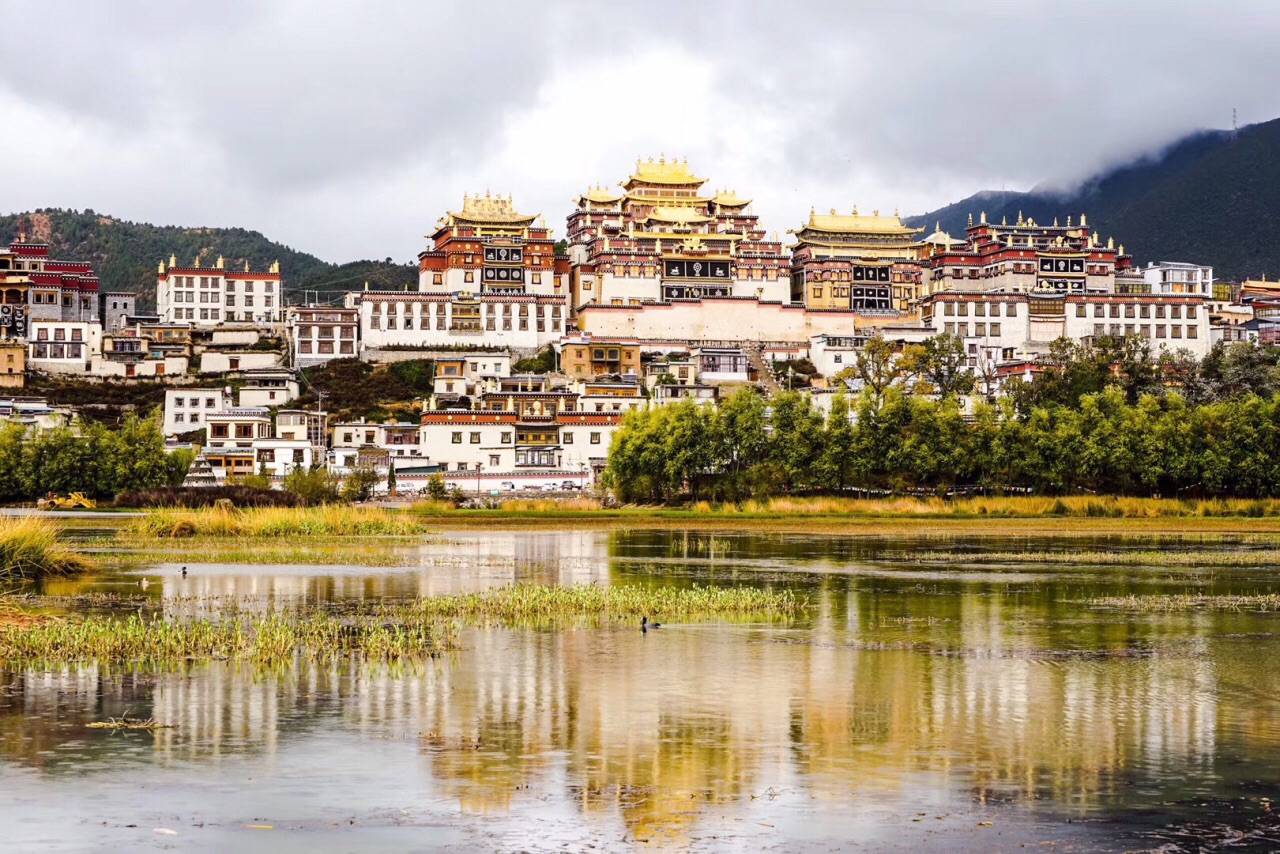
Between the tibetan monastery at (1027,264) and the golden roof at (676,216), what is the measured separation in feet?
65.9

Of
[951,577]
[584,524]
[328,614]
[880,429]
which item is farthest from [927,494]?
[328,614]

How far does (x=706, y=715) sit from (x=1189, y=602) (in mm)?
17077

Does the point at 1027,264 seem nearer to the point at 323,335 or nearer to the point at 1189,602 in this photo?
the point at 323,335

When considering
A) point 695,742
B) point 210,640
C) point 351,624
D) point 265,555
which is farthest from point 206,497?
point 695,742

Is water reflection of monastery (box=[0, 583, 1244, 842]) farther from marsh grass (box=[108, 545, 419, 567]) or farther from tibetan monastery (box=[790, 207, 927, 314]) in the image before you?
tibetan monastery (box=[790, 207, 927, 314])

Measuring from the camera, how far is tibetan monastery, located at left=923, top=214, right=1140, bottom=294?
136500mm

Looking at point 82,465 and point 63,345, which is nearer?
point 82,465

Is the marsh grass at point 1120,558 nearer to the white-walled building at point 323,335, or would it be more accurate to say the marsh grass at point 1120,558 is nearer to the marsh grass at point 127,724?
the marsh grass at point 127,724

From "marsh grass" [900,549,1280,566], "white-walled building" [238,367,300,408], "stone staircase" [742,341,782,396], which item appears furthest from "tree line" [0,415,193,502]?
"stone staircase" [742,341,782,396]

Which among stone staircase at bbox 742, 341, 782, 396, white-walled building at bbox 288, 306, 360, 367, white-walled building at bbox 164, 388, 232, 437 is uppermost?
white-walled building at bbox 288, 306, 360, 367

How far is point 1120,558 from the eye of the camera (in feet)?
157

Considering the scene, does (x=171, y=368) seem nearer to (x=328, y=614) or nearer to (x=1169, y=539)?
(x=1169, y=539)

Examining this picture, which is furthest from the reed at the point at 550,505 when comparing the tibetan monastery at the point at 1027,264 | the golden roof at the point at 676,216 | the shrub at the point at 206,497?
the tibetan monastery at the point at 1027,264

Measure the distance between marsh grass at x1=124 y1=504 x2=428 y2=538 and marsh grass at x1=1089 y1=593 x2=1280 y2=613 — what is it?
97.6ft
